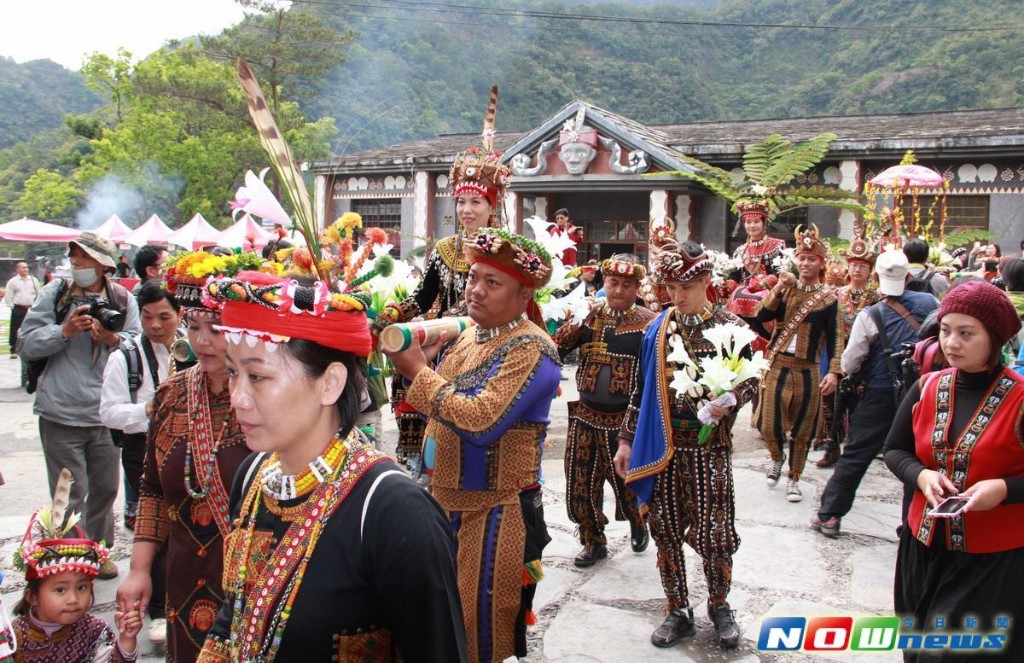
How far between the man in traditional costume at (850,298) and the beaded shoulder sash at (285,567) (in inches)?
257

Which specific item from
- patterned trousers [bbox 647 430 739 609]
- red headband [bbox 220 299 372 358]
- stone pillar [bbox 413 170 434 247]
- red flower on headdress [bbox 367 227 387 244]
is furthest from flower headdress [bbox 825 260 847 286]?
stone pillar [bbox 413 170 434 247]

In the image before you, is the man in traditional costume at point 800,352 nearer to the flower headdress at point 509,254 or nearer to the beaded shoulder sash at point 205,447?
the flower headdress at point 509,254

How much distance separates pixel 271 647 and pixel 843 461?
5.24 metres

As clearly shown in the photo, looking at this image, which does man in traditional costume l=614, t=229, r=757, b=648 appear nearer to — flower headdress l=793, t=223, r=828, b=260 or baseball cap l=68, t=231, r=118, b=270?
flower headdress l=793, t=223, r=828, b=260

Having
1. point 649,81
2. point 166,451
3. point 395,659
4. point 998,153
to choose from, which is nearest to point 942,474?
point 395,659

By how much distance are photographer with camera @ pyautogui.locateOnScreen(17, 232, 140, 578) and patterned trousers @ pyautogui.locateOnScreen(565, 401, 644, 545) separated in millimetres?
3027

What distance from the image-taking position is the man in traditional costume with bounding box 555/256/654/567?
559cm

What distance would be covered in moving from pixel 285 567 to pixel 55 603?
82.4 inches

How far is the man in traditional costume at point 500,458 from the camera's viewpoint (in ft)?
10.7

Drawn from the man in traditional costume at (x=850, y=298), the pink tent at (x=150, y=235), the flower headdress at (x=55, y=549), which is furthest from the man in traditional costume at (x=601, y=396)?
the pink tent at (x=150, y=235)

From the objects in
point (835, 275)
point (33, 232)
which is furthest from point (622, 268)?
point (33, 232)

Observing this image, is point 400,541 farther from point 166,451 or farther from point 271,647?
point 166,451

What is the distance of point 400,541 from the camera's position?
1804 millimetres

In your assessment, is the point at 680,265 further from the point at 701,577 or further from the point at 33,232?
the point at 33,232
